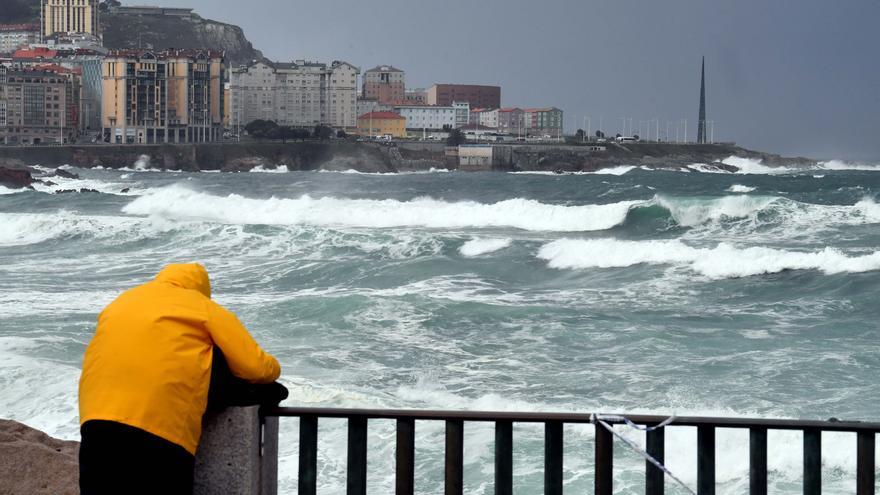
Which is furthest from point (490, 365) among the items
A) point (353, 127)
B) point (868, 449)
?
point (353, 127)

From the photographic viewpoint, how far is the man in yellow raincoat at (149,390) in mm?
3180

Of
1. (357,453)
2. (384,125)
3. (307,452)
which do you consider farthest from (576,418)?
(384,125)

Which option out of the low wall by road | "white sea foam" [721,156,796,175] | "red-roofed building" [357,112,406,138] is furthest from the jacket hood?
"red-roofed building" [357,112,406,138]

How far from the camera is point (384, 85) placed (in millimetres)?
180375

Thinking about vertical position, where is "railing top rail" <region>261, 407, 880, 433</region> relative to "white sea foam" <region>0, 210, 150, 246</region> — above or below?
above

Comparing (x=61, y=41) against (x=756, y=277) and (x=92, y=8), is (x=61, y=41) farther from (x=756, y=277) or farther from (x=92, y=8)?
(x=756, y=277)

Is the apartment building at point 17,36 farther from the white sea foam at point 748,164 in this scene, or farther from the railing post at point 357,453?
the railing post at point 357,453

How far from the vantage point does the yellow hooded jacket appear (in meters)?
3.18

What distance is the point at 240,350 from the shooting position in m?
3.29

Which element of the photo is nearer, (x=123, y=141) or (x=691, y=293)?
(x=691, y=293)

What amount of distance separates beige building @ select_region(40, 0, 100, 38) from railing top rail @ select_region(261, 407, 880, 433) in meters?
182

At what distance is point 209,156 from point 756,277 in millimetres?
98886

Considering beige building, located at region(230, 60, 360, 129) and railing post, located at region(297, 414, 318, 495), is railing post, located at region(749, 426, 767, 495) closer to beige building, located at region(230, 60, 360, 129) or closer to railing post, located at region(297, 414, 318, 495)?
railing post, located at region(297, 414, 318, 495)

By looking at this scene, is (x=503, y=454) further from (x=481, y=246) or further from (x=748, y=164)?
(x=748, y=164)
